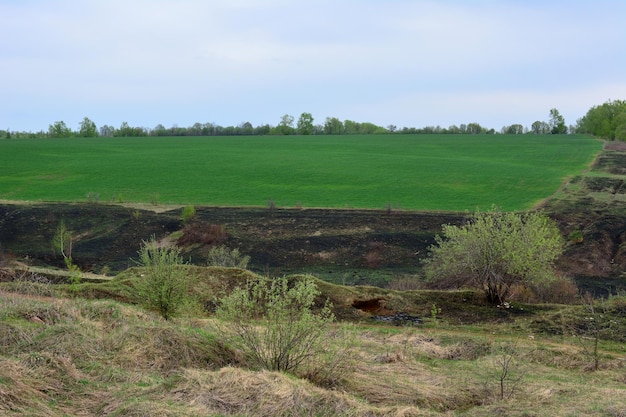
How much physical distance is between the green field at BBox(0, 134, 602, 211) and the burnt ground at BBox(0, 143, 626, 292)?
4.80 metres

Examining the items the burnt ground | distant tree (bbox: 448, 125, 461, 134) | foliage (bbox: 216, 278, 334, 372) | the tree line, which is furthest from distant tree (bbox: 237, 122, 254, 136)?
foliage (bbox: 216, 278, 334, 372)

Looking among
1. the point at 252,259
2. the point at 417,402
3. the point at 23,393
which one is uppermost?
the point at 23,393

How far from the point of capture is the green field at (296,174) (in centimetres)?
5931

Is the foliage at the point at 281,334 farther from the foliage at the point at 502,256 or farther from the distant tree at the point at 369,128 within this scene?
the distant tree at the point at 369,128

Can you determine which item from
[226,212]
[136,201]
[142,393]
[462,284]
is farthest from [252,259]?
[142,393]

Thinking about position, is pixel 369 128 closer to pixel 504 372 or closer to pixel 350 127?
pixel 350 127

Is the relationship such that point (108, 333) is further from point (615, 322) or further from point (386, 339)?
point (615, 322)

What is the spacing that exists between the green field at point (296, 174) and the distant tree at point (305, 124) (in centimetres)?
5589

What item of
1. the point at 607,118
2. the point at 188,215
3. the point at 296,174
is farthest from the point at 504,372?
the point at 607,118

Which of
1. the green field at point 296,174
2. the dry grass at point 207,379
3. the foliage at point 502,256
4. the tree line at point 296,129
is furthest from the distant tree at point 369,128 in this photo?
the dry grass at point 207,379

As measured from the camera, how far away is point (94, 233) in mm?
47750

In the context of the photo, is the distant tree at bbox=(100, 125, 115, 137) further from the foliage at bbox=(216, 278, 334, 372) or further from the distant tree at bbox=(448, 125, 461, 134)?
the foliage at bbox=(216, 278, 334, 372)

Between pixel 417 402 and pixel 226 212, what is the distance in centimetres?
4290

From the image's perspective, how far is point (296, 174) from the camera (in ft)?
245
